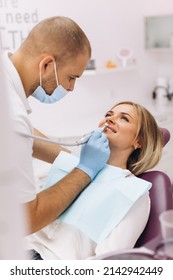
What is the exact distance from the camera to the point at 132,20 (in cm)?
153

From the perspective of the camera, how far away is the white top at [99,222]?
1.16 metres

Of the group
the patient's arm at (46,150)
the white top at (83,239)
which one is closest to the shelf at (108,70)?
the patient's arm at (46,150)

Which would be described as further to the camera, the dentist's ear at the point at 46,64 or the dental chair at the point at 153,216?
the dentist's ear at the point at 46,64

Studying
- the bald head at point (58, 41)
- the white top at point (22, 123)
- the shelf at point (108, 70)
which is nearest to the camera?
the white top at point (22, 123)

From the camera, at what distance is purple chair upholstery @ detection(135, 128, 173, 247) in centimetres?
117

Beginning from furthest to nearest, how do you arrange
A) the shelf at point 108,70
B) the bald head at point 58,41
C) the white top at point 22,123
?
the shelf at point 108,70
the bald head at point 58,41
the white top at point 22,123

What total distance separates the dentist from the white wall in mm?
191

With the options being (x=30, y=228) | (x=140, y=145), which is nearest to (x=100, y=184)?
(x=140, y=145)

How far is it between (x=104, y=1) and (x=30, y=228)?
0.91 metres

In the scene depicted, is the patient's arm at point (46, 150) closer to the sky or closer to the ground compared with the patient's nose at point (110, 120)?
closer to the ground

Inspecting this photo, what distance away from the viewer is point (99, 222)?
3.94 feet

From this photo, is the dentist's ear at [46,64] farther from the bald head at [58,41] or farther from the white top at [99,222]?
the white top at [99,222]

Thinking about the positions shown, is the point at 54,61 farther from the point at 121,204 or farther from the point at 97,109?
the point at 121,204

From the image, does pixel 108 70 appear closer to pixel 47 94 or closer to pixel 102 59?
pixel 102 59
